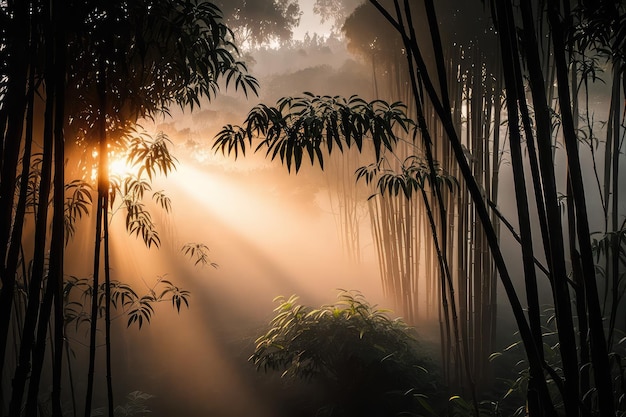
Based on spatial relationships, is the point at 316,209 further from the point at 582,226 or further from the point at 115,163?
the point at 582,226

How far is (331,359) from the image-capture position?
118 inches

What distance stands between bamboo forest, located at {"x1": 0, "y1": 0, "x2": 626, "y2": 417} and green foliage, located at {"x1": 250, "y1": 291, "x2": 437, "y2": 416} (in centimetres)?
2

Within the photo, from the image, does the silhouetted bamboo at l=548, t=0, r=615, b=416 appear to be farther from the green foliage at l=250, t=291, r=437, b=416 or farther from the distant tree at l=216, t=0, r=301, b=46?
the distant tree at l=216, t=0, r=301, b=46

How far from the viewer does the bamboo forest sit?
845 mm

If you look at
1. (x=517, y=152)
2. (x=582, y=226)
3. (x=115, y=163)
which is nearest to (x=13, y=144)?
(x=517, y=152)

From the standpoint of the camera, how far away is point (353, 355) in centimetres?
295

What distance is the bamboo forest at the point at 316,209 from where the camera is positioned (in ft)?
2.77

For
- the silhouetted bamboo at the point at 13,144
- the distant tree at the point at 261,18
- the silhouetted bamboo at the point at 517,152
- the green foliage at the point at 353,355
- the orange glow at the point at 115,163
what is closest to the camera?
the silhouetted bamboo at the point at 517,152

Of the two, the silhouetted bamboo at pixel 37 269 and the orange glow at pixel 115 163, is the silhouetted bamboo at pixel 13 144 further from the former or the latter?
the orange glow at pixel 115 163

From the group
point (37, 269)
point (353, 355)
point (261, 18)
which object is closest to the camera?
point (37, 269)

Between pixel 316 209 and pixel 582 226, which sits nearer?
pixel 582 226

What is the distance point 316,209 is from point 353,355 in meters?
6.86

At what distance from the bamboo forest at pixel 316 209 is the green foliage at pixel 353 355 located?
0.02 metres

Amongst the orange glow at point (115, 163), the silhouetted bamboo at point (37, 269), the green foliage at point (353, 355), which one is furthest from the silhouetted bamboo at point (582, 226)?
the orange glow at point (115, 163)
